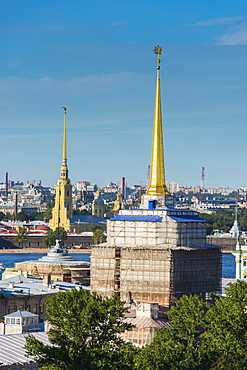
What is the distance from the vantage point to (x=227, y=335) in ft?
89.8

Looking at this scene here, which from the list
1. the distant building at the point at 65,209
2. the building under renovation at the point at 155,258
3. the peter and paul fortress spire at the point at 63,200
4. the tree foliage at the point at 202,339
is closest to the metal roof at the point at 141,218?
the building under renovation at the point at 155,258

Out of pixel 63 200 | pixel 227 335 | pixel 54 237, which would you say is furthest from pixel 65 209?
pixel 227 335

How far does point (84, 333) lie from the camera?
2523cm

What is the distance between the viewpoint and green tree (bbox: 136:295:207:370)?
24766 mm

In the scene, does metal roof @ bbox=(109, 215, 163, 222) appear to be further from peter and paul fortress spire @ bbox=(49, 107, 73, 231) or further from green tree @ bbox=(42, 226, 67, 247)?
peter and paul fortress spire @ bbox=(49, 107, 73, 231)

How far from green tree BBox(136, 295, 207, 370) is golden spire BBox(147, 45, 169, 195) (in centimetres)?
875

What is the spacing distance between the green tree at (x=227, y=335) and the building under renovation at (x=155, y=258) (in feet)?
17.1

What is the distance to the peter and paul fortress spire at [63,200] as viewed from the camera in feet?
427

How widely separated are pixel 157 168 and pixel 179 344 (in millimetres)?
13631

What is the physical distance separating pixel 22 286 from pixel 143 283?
975 centimetres

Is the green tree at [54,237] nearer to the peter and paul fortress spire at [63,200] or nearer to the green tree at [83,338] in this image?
the peter and paul fortress spire at [63,200]

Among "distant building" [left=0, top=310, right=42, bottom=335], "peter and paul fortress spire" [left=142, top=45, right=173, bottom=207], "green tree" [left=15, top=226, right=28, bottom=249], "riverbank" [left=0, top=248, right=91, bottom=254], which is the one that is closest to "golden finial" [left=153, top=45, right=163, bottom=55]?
"peter and paul fortress spire" [left=142, top=45, right=173, bottom=207]

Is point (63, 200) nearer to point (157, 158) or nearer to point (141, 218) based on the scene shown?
point (157, 158)

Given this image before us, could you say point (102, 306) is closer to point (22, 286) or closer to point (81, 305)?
point (81, 305)
